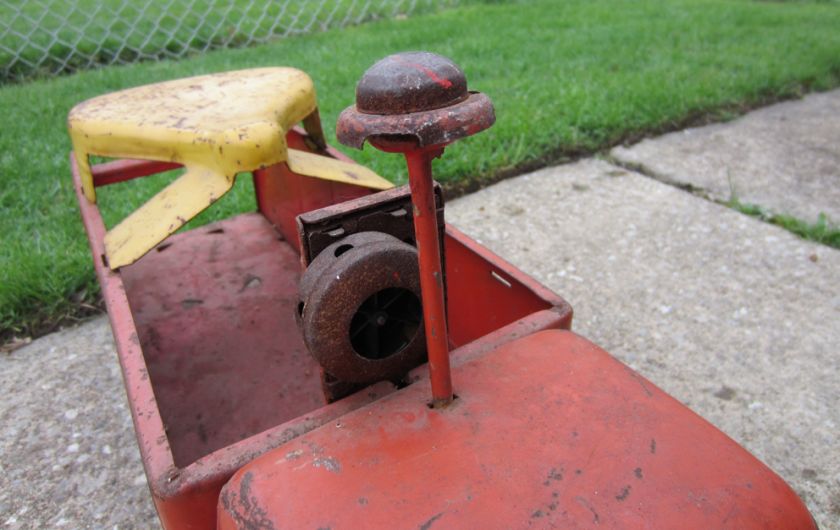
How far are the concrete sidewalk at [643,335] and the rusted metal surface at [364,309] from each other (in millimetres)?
736

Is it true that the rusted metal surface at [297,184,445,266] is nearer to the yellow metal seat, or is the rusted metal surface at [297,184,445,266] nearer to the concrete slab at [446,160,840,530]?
the yellow metal seat

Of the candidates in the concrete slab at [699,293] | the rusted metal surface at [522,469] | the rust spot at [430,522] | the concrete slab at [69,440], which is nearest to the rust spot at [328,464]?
the rusted metal surface at [522,469]

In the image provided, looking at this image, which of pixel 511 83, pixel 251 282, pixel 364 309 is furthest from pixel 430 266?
pixel 511 83

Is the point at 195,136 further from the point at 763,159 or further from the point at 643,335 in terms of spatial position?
the point at 763,159

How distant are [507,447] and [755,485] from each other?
28cm

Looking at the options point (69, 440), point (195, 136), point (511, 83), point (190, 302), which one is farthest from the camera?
point (511, 83)

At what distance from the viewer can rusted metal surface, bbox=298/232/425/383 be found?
92 cm

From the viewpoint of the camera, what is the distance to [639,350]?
185 centimetres

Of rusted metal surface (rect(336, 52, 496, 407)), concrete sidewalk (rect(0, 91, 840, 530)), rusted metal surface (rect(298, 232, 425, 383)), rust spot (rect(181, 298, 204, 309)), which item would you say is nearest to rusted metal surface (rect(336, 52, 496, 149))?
rusted metal surface (rect(336, 52, 496, 407))

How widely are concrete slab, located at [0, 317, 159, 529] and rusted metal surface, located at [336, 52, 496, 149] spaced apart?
1.05 metres

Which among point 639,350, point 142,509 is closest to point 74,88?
point 142,509

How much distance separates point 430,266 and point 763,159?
8.01 feet

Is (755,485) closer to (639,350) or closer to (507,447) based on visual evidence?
(507,447)

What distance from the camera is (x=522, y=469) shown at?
0.82m
